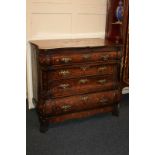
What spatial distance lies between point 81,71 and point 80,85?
6.4 inches

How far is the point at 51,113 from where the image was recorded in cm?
247

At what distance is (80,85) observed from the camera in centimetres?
260

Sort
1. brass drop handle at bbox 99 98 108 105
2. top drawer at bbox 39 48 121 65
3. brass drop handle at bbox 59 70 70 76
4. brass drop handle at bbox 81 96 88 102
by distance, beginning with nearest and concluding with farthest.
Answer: top drawer at bbox 39 48 121 65, brass drop handle at bbox 59 70 70 76, brass drop handle at bbox 81 96 88 102, brass drop handle at bbox 99 98 108 105

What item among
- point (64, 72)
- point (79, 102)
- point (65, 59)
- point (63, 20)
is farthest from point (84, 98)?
point (63, 20)

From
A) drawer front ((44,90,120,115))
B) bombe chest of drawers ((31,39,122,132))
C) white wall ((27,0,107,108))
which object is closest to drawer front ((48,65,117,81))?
bombe chest of drawers ((31,39,122,132))

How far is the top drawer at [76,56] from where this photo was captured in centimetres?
232

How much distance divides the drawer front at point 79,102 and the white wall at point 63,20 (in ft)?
2.11

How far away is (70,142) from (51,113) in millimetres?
373

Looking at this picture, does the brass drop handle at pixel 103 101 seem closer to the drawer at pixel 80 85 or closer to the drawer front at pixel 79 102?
the drawer front at pixel 79 102

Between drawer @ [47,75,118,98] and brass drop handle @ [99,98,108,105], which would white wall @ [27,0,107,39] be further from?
brass drop handle @ [99,98,108,105]

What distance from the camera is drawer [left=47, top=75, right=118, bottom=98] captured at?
8.07 feet

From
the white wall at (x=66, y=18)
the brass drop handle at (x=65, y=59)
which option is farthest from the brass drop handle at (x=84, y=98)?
the white wall at (x=66, y=18)
